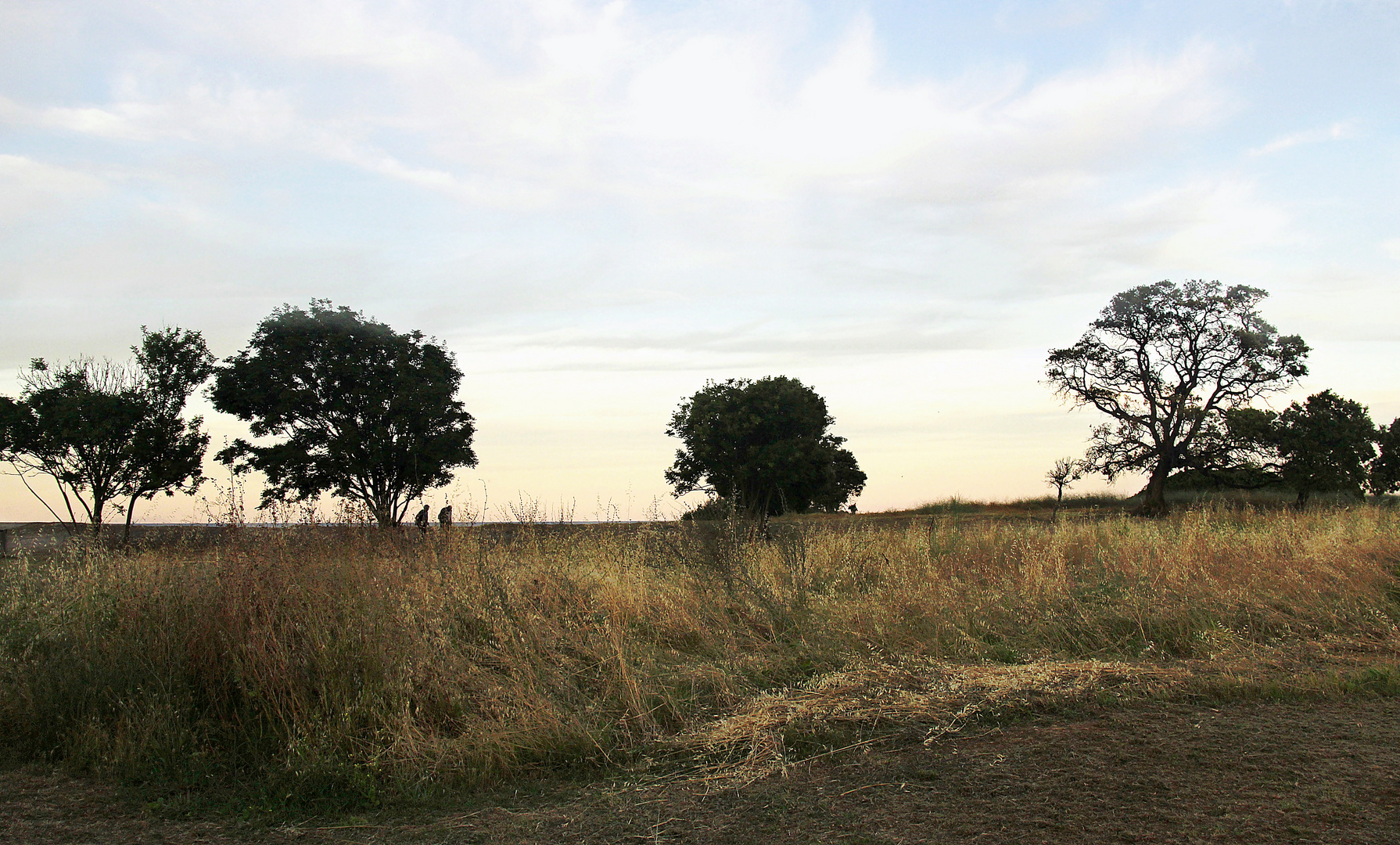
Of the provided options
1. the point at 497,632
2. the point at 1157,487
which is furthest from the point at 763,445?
the point at 497,632

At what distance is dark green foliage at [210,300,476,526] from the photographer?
85.4 feet

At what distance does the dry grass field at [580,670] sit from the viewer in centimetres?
398

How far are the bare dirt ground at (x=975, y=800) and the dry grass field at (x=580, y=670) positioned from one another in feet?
0.12

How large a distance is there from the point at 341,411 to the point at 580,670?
78.1 ft

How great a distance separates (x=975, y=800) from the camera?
337 cm

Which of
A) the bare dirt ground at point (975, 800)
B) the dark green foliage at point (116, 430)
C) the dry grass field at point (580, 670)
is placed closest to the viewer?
the bare dirt ground at point (975, 800)

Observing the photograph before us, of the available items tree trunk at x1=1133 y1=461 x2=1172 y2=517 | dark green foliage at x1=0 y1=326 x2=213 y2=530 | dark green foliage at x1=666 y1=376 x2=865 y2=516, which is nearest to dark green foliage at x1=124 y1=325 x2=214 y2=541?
dark green foliage at x1=0 y1=326 x2=213 y2=530

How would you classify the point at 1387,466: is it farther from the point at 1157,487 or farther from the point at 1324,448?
the point at 1157,487

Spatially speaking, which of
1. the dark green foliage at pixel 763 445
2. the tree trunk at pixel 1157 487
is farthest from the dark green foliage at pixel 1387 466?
the dark green foliage at pixel 763 445

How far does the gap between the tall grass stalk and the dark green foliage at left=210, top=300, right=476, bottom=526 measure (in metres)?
18.3

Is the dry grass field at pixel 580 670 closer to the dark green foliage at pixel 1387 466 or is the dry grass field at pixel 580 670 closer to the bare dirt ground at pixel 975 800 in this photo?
the bare dirt ground at pixel 975 800

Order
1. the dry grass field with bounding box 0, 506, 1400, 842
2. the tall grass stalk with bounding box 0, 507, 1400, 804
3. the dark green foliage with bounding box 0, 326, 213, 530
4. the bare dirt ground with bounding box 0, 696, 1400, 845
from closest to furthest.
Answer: the bare dirt ground with bounding box 0, 696, 1400, 845, the dry grass field with bounding box 0, 506, 1400, 842, the tall grass stalk with bounding box 0, 507, 1400, 804, the dark green foliage with bounding box 0, 326, 213, 530

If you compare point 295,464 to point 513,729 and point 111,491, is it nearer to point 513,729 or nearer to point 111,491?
point 111,491

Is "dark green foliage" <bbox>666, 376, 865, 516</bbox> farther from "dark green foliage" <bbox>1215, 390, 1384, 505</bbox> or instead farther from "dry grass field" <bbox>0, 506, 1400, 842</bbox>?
"dry grass field" <bbox>0, 506, 1400, 842</bbox>
